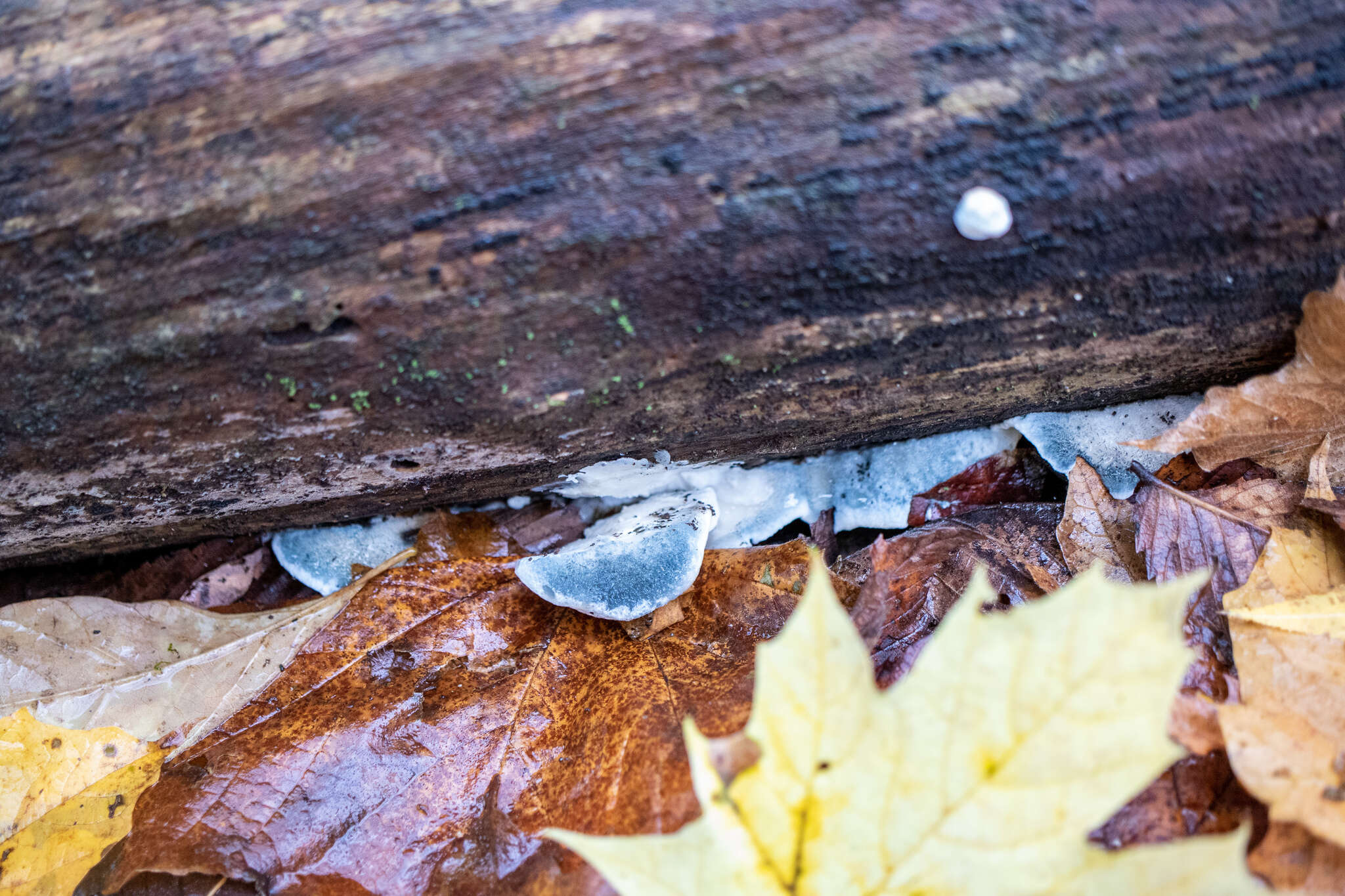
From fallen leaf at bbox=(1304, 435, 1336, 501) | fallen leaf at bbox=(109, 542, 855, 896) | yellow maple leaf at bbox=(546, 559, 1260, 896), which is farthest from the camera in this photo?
fallen leaf at bbox=(1304, 435, 1336, 501)

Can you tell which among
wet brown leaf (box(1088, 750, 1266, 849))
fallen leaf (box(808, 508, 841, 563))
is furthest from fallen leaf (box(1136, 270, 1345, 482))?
fallen leaf (box(808, 508, 841, 563))

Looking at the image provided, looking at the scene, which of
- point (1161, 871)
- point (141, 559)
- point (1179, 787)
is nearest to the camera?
point (1161, 871)

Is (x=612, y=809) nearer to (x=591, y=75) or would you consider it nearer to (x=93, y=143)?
(x=591, y=75)

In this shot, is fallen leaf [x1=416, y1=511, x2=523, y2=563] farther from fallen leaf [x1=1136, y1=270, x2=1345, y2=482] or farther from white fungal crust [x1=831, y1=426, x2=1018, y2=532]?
fallen leaf [x1=1136, y1=270, x2=1345, y2=482]

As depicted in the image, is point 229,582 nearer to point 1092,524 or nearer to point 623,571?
point 623,571

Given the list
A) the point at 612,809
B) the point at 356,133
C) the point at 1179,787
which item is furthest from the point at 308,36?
the point at 1179,787

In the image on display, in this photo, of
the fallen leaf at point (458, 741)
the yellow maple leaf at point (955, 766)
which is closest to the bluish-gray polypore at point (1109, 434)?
the fallen leaf at point (458, 741)

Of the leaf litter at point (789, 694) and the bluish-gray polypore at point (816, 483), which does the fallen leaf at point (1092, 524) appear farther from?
the bluish-gray polypore at point (816, 483)
